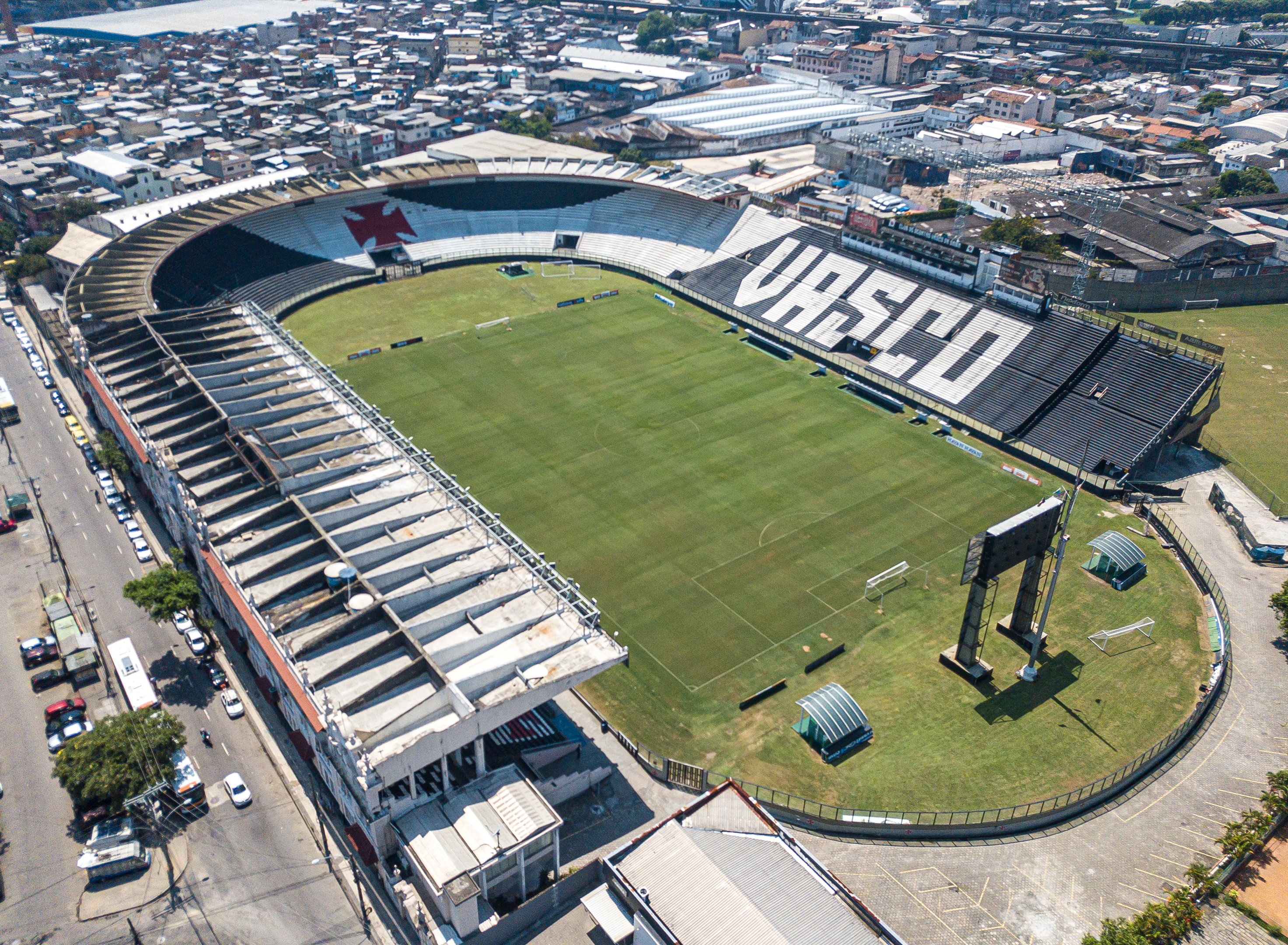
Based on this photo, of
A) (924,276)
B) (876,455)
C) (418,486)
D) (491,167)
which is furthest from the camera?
(491,167)

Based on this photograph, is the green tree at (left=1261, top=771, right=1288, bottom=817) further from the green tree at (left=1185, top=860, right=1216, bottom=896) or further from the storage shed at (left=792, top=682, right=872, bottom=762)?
the storage shed at (left=792, top=682, right=872, bottom=762)

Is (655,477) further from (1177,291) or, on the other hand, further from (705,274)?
(1177,291)

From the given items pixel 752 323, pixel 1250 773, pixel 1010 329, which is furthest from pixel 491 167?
pixel 1250 773

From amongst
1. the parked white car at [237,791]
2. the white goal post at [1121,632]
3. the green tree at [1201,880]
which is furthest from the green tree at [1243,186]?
the parked white car at [237,791]

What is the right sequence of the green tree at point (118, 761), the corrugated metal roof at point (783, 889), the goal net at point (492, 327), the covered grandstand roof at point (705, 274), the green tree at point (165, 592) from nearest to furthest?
the corrugated metal roof at point (783, 889) → the green tree at point (118, 761) → the green tree at point (165, 592) → the covered grandstand roof at point (705, 274) → the goal net at point (492, 327)

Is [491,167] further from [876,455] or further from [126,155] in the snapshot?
[876,455]

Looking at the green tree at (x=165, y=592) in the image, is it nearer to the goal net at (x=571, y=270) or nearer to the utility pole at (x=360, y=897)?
the utility pole at (x=360, y=897)
